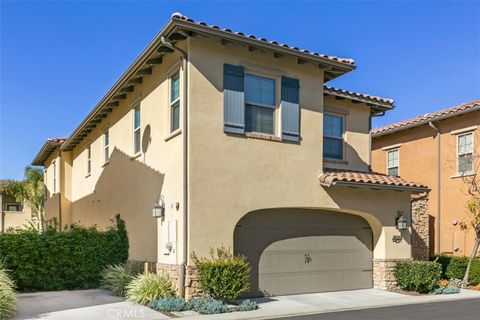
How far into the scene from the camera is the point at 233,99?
Answer: 11.8 m

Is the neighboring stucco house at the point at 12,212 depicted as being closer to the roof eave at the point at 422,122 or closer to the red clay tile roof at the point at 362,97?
the roof eave at the point at 422,122

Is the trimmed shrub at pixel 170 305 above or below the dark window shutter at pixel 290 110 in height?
below

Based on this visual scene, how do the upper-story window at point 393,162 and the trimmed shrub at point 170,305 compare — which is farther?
the upper-story window at point 393,162

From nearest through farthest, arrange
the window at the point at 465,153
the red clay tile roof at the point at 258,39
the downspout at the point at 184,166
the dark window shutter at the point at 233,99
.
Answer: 1. the red clay tile roof at the point at 258,39
2. the downspout at the point at 184,166
3. the dark window shutter at the point at 233,99
4. the window at the point at 465,153

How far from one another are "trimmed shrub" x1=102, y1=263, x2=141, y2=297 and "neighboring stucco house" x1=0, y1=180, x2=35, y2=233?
27.5 meters

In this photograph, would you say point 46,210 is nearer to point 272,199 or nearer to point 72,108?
point 72,108

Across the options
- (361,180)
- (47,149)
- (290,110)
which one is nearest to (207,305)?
(290,110)

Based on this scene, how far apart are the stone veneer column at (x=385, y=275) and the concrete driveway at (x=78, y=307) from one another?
740cm

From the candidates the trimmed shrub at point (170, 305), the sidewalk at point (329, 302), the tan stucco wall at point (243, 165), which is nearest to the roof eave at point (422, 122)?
the tan stucco wall at point (243, 165)

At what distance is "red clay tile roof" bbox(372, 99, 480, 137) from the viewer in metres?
17.5

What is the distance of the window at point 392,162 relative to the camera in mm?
21547

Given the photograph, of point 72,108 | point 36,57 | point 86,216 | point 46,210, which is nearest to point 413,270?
point 36,57

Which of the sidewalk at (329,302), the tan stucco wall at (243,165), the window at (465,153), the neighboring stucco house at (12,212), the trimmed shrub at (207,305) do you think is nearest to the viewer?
the trimmed shrub at (207,305)

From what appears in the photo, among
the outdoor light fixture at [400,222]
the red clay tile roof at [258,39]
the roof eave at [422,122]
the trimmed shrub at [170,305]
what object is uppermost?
the red clay tile roof at [258,39]
